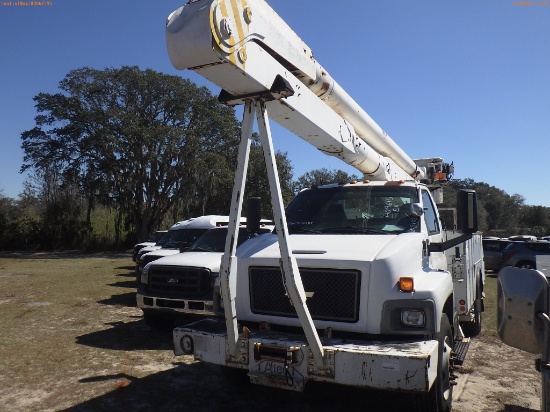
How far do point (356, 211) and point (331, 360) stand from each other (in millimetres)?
2059

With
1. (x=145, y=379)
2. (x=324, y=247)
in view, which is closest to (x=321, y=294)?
(x=324, y=247)

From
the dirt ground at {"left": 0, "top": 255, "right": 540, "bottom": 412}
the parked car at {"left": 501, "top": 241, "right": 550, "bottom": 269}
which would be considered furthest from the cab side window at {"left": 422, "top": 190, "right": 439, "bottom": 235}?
the parked car at {"left": 501, "top": 241, "right": 550, "bottom": 269}

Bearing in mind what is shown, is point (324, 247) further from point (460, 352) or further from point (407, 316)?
point (460, 352)

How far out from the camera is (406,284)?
153 inches

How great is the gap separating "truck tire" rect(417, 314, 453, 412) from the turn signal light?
1.51 ft

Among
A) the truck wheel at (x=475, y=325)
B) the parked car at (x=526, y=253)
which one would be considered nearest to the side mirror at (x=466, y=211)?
the truck wheel at (x=475, y=325)

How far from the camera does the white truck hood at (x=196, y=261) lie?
24.3 feet

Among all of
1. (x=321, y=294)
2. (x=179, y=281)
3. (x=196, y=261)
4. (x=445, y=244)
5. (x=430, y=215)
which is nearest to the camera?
(x=321, y=294)

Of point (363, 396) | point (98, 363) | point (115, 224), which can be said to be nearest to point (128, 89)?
point (115, 224)

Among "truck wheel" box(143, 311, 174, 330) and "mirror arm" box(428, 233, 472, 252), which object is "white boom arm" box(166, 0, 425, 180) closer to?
"mirror arm" box(428, 233, 472, 252)

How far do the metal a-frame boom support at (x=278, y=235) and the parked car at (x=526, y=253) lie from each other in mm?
16493

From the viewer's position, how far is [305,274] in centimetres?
418

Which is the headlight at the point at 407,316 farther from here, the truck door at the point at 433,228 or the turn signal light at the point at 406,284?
the truck door at the point at 433,228

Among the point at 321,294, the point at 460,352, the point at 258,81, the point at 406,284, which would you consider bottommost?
the point at 460,352
